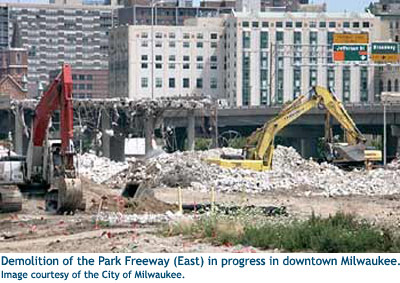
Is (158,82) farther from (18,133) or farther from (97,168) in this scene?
(97,168)

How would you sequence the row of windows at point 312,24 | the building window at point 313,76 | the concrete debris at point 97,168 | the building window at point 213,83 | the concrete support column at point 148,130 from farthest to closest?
1. the building window at point 213,83
2. the building window at point 313,76
3. the row of windows at point 312,24
4. the concrete support column at point 148,130
5. the concrete debris at point 97,168

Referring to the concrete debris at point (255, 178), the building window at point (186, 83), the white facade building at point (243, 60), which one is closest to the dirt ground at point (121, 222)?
the concrete debris at point (255, 178)

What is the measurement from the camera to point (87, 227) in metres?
40.3

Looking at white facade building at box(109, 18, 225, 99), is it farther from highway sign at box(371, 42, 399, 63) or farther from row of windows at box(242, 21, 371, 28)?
highway sign at box(371, 42, 399, 63)

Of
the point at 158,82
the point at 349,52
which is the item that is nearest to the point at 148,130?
the point at 349,52

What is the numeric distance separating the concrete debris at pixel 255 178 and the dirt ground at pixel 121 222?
2558 millimetres

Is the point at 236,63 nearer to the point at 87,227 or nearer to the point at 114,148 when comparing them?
the point at 114,148

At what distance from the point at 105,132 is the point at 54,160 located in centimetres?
6395

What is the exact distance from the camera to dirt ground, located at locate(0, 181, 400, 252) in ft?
110

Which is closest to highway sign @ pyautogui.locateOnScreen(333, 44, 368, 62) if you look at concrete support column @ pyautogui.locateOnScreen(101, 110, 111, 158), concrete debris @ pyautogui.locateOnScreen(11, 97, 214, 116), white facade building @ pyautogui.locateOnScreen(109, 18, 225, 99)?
concrete debris @ pyautogui.locateOnScreen(11, 97, 214, 116)

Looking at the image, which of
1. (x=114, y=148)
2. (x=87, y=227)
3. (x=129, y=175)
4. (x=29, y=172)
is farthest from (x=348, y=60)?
(x=87, y=227)

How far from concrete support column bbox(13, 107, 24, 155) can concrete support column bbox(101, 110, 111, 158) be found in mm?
5964

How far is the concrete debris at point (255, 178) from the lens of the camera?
2606 inches

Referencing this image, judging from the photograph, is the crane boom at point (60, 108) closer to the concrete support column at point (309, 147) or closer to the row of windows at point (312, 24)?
the concrete support column at point (309, 147)
